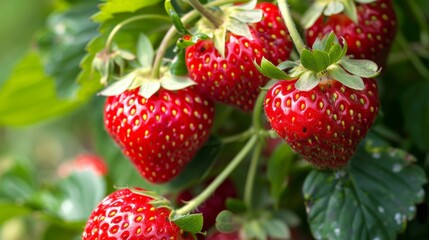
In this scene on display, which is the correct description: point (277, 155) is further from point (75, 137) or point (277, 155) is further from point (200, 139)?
point (75, 137)

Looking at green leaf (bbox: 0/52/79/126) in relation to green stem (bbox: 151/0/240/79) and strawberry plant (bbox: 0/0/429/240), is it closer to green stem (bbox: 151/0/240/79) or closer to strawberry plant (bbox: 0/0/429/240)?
strawberry plant (bbox: 0/0/429/240)

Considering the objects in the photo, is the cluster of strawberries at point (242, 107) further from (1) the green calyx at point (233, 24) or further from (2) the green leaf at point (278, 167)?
(2) the green leaf at point (278, 167)

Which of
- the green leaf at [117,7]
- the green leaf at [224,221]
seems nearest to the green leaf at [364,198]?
the green leaf at [224,221]

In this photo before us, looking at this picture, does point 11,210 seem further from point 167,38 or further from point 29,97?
point 167,38

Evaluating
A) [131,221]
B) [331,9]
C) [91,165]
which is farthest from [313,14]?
[91,165]

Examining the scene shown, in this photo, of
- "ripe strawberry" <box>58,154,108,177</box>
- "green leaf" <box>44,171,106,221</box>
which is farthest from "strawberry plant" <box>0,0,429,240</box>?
"ripe strawberry" <box>58,154,108,177</box>
